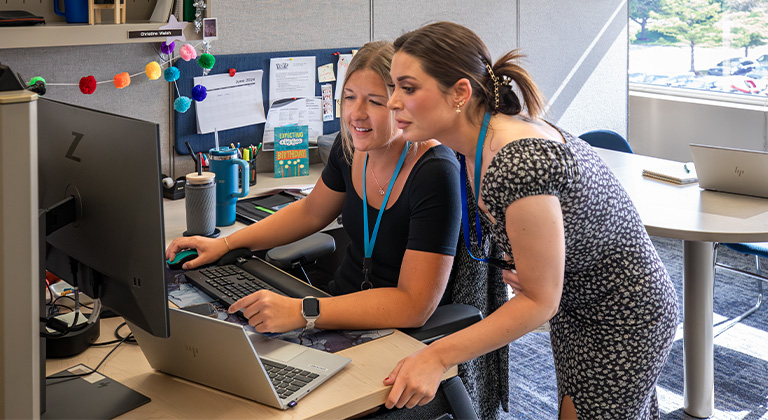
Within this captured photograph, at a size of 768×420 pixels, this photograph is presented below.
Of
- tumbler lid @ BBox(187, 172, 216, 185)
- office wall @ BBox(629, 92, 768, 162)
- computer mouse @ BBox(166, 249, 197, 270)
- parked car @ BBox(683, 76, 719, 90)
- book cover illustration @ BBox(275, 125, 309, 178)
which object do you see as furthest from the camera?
parked car @ BBox(683, 76, 719, 90)

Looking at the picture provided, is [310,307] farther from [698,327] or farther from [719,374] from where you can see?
[719,374]

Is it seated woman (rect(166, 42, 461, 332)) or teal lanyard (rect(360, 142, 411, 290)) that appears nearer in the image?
seated woman (rect(166, 42, 461, 332))

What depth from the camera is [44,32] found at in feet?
6.34

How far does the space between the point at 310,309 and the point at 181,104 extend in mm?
1237

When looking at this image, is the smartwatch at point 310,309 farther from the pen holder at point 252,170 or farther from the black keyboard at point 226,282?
the pen holder at point 252,170

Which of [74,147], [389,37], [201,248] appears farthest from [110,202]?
[389,37]

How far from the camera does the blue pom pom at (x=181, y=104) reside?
2363 mm

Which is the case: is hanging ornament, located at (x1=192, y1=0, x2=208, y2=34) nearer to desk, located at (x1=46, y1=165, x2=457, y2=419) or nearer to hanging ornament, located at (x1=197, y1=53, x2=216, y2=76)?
hanging ornament, located at (x1=197, y1=53, x2=216, y2=76)

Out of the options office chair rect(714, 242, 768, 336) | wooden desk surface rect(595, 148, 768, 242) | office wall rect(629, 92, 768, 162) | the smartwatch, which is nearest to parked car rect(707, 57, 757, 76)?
office wall rect(629, 92, 768, 162)

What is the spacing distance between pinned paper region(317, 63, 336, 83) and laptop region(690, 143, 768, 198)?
4.30 feet

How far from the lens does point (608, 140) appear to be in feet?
10.5

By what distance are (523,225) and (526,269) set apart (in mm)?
79

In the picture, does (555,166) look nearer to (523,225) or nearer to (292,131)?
(523,225)

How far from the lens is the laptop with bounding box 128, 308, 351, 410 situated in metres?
1.11
